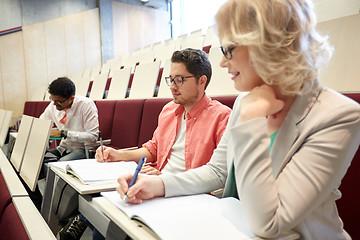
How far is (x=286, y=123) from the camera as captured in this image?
39cm

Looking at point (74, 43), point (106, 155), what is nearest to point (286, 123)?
point (106, 155)

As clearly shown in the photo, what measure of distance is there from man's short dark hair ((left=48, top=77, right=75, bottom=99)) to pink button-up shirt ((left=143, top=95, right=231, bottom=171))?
0.71 m

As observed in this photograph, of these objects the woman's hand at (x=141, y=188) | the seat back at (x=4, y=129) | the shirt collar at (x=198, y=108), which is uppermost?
the shirt collar at (x=198, y=108)

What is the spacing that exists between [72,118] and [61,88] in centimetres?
18

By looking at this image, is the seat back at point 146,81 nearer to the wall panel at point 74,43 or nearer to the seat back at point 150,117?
the seat back at point 150,117

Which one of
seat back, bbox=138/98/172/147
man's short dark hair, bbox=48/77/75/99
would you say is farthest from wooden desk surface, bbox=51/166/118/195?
man's short dark hair, bbox=48/77/75/99

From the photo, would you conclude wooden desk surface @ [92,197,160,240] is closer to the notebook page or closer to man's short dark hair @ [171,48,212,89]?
the notebook page

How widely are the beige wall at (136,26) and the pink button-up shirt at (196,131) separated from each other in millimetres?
4021

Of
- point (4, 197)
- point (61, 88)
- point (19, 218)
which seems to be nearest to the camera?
point (19, 218)

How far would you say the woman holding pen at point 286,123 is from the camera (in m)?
0.34

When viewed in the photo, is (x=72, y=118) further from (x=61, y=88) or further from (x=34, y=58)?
(x=34, y=58)

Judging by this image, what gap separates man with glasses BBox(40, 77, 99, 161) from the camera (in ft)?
4.45

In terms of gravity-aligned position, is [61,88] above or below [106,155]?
above

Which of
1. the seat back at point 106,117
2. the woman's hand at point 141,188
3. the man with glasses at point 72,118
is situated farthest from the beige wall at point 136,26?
the woman's hand at point 141,188
